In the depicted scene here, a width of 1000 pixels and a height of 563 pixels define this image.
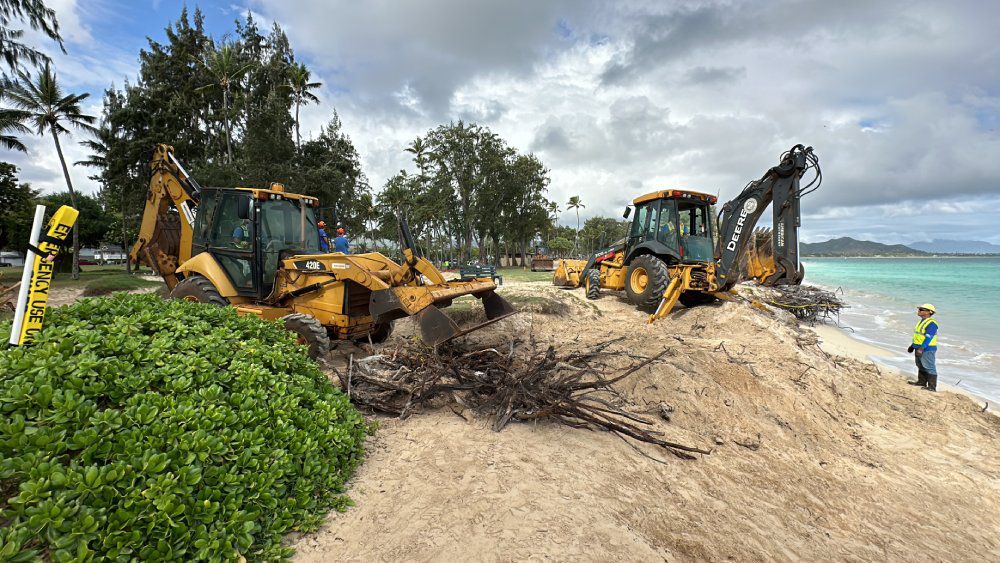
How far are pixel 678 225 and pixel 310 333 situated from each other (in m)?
9.34

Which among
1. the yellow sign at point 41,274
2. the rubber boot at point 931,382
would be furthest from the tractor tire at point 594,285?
the yellow sign at point 41,274

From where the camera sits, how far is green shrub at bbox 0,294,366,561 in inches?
68.2

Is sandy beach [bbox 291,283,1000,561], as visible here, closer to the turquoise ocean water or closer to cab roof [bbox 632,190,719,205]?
the turquoise ocean water

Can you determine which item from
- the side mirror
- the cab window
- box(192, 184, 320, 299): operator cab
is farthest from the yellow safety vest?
the cab window

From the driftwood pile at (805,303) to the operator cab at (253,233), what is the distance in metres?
14.0

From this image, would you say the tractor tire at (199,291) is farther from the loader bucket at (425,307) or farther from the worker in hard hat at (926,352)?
the worker in hard hat at (926,352)

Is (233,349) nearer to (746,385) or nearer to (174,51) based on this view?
(746,385)

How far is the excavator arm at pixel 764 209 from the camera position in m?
9.85

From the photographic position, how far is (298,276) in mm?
6293

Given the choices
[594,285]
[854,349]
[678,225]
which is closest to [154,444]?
[678,225]

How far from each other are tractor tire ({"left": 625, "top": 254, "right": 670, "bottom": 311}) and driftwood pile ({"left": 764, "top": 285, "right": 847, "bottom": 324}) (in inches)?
219

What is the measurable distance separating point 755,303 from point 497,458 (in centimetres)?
1052

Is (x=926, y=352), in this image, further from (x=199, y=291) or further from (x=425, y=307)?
(x=199, y=291)

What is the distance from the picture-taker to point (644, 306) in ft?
38.4
